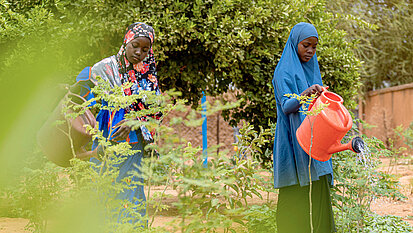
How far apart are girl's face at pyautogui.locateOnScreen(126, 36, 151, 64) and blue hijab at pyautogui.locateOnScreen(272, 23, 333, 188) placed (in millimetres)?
915

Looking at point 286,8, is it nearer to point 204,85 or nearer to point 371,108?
point 204,85

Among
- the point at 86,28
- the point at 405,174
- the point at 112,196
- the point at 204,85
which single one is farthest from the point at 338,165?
the point at 405,174

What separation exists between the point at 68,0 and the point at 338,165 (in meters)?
3.05

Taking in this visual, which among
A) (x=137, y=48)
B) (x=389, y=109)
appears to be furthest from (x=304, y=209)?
(x=389, y=109)

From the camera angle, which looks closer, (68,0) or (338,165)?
(338,165)

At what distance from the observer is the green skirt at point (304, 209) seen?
8.86 ft

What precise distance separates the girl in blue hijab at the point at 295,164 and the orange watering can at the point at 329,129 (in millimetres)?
263

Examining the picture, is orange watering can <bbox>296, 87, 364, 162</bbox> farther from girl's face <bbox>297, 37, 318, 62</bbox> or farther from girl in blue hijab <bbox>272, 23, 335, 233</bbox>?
girl's face <bbox>297, 37, 318, 62</bbox>

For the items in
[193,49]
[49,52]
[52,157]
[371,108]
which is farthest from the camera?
[371,108]

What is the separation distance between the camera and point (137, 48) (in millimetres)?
2771

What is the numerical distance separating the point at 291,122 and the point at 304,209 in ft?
1.91

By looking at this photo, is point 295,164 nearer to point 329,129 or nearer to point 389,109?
point 329,129

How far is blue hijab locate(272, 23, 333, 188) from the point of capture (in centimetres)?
262

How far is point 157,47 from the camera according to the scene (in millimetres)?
4066
